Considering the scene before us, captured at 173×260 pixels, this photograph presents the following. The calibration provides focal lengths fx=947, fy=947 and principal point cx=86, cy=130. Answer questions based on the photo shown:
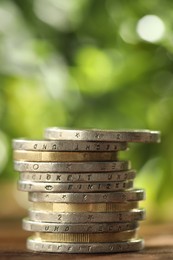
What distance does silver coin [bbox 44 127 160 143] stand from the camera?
1.31 m

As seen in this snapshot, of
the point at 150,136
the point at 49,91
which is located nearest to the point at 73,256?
the point at 150,136

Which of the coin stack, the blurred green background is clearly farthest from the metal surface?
the blurred green background

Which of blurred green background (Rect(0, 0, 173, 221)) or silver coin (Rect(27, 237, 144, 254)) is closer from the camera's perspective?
silver coin (Rect(27, 237, 144, 254))

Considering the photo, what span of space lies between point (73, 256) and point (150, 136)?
8.0 inches

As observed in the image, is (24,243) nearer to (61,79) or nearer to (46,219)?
(46,219)

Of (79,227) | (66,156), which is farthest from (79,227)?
(66,156)

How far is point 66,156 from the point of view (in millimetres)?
1323

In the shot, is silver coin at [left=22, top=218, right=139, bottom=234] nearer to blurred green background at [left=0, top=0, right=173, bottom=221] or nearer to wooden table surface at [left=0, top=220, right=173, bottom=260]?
wooden table surface at [left=0, top=220, right=173, bottom=260]

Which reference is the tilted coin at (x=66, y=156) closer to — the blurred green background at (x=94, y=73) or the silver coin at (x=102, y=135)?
the silver coin at (x=102, y=135)

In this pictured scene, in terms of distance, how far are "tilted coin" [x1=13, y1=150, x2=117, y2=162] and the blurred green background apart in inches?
39.0

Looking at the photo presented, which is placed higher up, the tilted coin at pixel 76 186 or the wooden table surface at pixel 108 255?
the tilted coin at pixel 76 186

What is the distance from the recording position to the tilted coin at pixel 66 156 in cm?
132

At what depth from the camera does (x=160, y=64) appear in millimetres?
2416

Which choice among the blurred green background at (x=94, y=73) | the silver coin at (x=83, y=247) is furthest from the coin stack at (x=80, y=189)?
the blurred green background at (x=94, y=73)
